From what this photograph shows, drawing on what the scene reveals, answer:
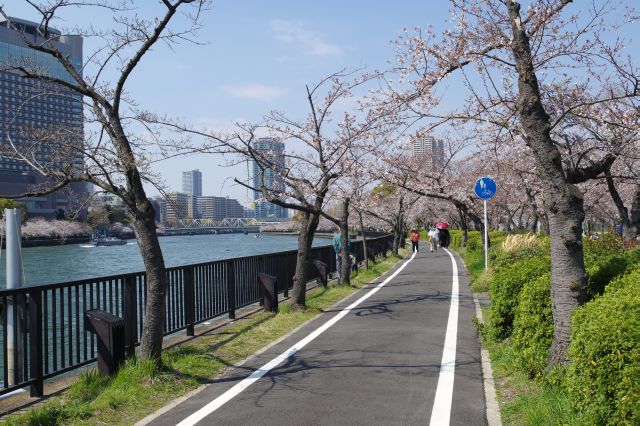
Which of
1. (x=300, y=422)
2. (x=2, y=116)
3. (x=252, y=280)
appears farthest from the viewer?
(x=252, y=280)

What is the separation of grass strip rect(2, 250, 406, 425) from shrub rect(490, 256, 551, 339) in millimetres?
3436

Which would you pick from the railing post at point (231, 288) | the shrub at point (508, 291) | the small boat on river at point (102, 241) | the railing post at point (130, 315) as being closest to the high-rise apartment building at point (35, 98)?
the railing post at point (130, 315)

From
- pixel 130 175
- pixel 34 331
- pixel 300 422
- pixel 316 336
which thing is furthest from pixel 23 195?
pixel 316 336

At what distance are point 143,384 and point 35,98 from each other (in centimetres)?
383

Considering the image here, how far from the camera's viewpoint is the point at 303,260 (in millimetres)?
12016

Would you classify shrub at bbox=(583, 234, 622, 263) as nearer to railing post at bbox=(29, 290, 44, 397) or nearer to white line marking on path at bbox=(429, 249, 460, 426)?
white line marking on path at bbox=(429, 249, 460, 426)

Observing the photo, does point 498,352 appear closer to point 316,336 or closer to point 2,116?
point 316,336

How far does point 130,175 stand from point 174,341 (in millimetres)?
3256

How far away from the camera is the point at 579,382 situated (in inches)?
160

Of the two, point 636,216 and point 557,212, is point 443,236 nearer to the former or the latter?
point 636,216

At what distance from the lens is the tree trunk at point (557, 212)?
545cm

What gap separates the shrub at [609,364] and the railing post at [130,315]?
17.5ft

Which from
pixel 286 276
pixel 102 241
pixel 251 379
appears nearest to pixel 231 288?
pixel 286 276

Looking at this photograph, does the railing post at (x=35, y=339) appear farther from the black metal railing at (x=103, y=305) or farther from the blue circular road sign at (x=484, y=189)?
the blue circular road sign at (x=484, y=189)
